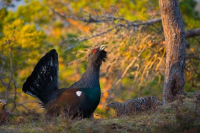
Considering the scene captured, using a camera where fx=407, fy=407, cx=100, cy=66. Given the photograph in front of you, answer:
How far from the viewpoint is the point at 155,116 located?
6852 millimetres

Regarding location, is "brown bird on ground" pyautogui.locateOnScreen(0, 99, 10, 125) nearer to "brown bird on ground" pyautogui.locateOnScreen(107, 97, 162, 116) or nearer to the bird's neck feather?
the bird's neck feather

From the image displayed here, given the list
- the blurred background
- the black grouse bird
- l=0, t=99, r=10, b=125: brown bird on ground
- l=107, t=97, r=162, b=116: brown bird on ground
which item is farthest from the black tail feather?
l=107, t=97, r=162, b=116: brown bird on ground

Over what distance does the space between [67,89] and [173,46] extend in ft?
8.50

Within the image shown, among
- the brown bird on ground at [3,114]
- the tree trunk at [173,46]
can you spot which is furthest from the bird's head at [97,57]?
the brown bird on ground at [3,114]

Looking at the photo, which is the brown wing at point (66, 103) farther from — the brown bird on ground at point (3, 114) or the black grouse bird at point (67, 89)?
the brown bird on ground at point (3, 114)

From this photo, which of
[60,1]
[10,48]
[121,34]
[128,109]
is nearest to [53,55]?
[128,109]

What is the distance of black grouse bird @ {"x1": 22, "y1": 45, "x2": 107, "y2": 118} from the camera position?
286 inches

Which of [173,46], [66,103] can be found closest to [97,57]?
[66,103]

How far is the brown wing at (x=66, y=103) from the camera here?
7273 millimetres

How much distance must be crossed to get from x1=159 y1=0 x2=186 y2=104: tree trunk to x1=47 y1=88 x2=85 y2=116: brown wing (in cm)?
222

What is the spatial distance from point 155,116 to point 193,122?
2.87 feet

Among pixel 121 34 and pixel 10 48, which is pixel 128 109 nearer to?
pixel 121 34

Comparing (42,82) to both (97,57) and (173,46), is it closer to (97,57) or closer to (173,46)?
(97,57)

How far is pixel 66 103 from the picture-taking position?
24.3 feet
